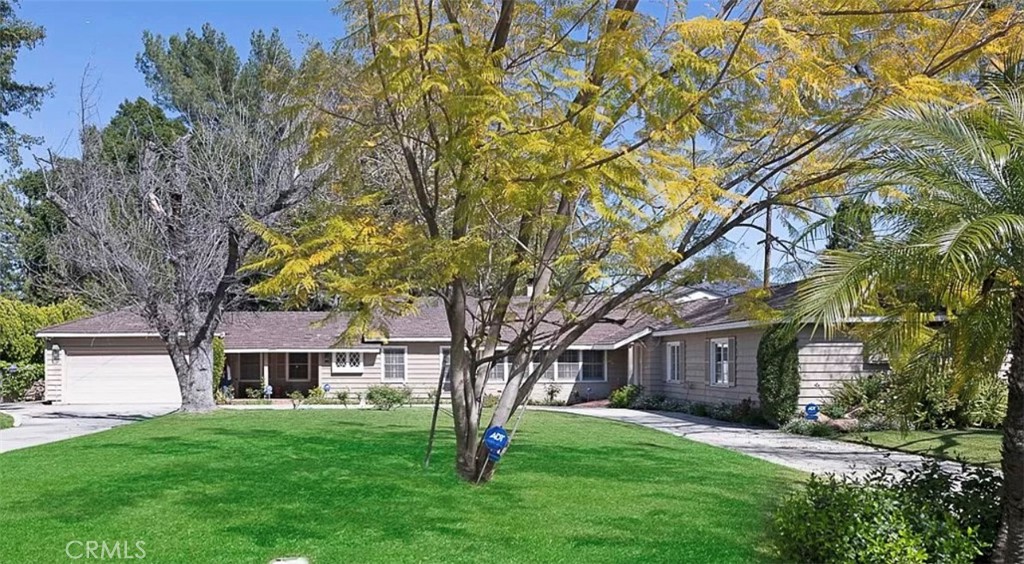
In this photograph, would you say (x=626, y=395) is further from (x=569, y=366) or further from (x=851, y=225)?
(x=851, y=225)

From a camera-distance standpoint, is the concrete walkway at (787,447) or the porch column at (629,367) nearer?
the concrete walkway at (787,447)

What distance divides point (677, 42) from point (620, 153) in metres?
1.80

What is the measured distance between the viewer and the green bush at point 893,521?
634cm

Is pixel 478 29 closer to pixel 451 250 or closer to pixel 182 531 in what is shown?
pixel 451 250

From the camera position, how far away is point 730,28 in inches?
322

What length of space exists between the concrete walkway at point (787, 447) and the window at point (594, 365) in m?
8.52

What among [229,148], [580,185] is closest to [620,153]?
[580,185]

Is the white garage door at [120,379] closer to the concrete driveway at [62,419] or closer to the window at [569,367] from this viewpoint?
the concrete driveway at [62,419]

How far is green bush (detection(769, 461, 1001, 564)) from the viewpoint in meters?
6.34

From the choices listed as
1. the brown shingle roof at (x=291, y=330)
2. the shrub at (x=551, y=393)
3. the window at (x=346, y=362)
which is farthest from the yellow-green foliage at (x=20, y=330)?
the shrub at (x=551, y=393)

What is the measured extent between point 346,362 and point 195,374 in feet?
29.1

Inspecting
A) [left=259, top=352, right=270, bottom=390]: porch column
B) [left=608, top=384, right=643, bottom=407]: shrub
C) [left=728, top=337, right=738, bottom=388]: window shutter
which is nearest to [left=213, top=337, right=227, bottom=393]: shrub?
[left=259, top=352, right=270, bottom=390]: porch column

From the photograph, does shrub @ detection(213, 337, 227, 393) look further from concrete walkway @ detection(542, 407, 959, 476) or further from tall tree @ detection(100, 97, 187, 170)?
concrete walkway @ detection(542, 407, 959, 476)

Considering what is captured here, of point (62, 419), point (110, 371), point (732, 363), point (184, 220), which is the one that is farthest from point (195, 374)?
point (732, 363)
